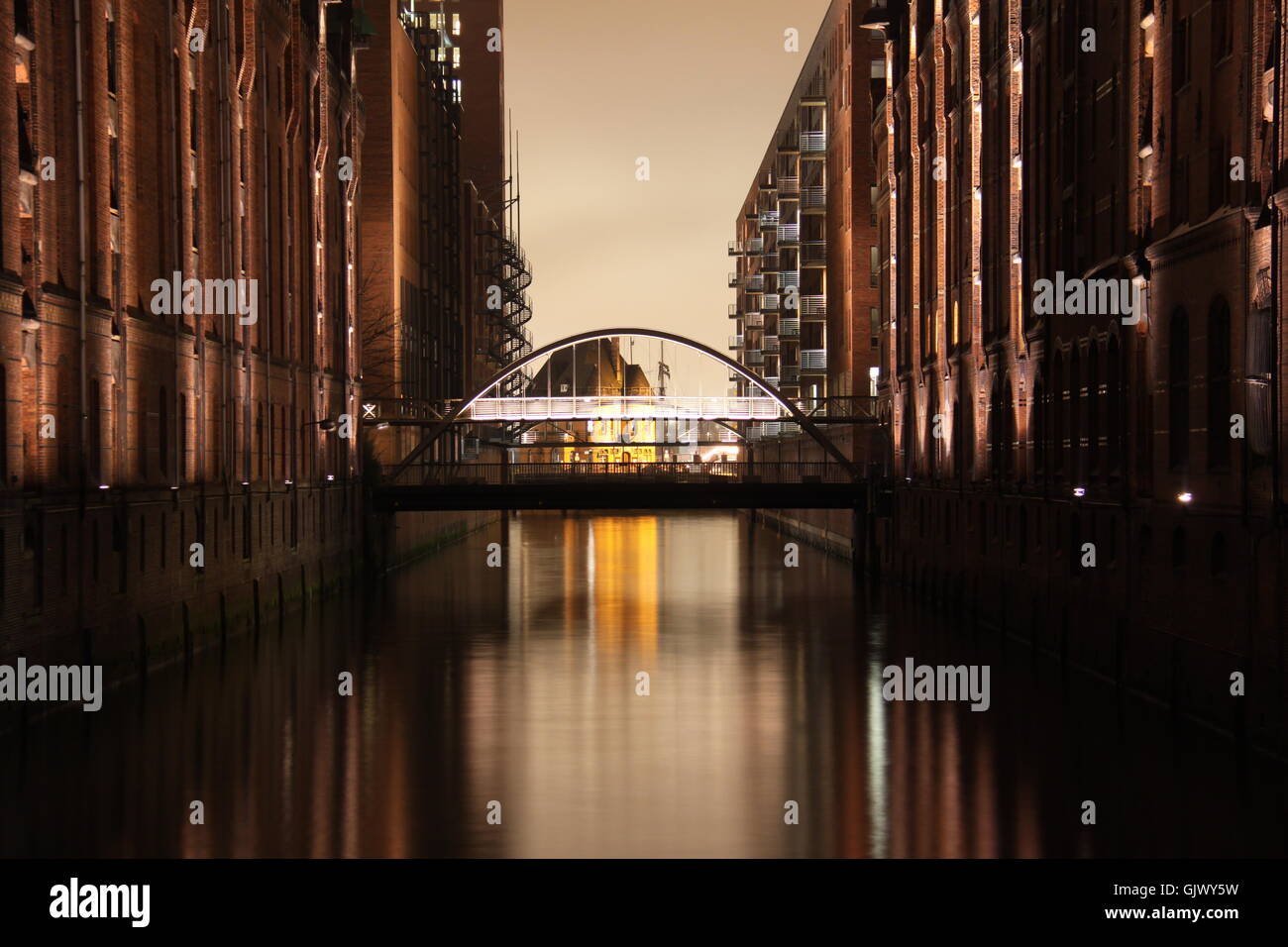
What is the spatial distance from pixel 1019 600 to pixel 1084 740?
12.3 meters

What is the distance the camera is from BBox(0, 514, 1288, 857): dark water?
1927 cm

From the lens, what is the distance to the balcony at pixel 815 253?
292 ft

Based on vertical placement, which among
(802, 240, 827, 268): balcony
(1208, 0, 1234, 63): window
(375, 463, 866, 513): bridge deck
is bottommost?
(375, 463, 866, 513): bridge deck

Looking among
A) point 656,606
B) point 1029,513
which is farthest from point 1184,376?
point 656,606

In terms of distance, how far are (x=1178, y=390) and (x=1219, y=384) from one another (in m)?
2.05

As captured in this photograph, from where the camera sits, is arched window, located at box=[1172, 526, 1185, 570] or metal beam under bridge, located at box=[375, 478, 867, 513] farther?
metal beam under bridge, located at box=[375, 478, 867, 513]

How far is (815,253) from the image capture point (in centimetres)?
8925

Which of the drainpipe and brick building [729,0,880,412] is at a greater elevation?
brick building [729,0,880,412]

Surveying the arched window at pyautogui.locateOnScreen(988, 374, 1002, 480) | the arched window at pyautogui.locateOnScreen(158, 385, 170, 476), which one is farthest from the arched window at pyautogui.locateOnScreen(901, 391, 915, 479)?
the arched window at pyautogui.locateOnScreen(158, 385, 170, 476)

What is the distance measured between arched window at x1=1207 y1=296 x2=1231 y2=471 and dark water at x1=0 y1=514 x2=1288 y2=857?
3943 mm

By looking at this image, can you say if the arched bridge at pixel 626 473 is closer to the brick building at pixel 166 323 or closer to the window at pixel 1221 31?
the brick building at pixel 166 323

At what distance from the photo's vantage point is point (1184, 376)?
2634cm

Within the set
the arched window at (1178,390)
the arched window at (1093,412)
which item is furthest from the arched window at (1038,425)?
the arched window at (1178,390)

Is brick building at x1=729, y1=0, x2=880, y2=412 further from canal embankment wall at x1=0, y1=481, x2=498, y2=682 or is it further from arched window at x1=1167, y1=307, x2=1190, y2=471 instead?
arched window at x1=1167, y1=307, x2=1190, y2=471
